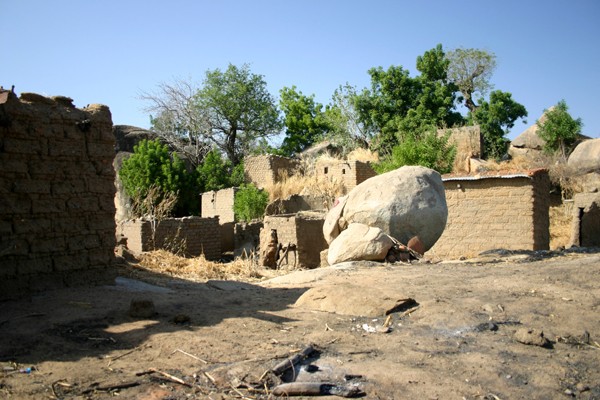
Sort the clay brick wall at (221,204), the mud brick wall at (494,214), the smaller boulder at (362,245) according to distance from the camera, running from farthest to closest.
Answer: the clay brick wall at (221,204) → the mud brick wall at (494,214) → the smaller boulder at (362,245)

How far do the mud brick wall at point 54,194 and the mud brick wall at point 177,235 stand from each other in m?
6.41

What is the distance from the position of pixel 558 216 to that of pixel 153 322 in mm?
19323

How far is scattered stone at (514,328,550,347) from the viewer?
15.9 feet

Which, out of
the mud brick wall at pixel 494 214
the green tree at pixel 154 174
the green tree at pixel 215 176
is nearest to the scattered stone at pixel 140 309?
the mud brick wall at pixel 494 214

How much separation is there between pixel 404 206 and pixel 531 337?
5982 mm

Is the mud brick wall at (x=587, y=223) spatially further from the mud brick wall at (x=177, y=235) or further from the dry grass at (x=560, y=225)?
the mud brick wall at (x=177, y=235)

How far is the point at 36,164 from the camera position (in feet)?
20.2

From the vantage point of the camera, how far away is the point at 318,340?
4.73 metres

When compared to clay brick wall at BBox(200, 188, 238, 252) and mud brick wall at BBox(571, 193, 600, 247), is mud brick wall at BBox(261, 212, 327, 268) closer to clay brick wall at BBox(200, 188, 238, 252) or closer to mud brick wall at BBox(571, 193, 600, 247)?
clay brick wall at BBox(200, 188, 238, 252)

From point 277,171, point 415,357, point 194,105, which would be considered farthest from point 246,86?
point 415,357

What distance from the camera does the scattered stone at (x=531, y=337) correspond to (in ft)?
15.9

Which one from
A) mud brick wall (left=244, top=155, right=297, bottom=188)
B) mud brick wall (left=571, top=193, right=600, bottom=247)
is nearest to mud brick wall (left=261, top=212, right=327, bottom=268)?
mud brick wall (left=571, top=193, right=600, bottom=247)

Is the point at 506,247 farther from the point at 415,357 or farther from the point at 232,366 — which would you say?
the point at 232,366

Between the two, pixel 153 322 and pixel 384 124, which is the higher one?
pixel 384 124
